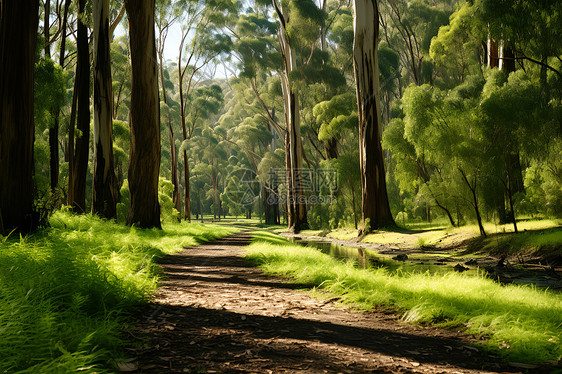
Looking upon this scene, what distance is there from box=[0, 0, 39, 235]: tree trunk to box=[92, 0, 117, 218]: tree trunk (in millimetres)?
5460

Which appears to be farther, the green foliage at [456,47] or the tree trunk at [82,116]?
the green foliage at [456,47]

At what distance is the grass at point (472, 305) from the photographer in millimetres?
2277

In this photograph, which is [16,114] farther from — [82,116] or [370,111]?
[370,111]

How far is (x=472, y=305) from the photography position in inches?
122

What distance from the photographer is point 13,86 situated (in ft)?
14.8

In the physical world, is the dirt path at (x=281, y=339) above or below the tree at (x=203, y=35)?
Result: below

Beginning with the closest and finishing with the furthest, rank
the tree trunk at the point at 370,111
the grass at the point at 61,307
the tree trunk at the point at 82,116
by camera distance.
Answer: the grass at the point at 61,307 → the tree trunk at the point at 82,116 → the tree trunk at the point at 370,111

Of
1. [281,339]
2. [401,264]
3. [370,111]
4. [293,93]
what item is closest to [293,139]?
[293,93]

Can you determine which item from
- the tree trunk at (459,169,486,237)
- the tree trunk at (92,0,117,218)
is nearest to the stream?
the tree trunk at (459,169,486,237)

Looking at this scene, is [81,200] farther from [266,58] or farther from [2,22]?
[266,58]

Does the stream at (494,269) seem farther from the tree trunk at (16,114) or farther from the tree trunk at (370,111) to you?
the tree trunk at (16,114)

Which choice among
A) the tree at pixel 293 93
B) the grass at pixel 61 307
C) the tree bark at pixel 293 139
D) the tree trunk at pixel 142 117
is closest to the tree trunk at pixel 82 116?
the tree trunk at pixel 142 117

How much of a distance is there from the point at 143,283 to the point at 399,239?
31.0ft

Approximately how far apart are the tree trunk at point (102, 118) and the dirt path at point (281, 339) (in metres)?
7.24
